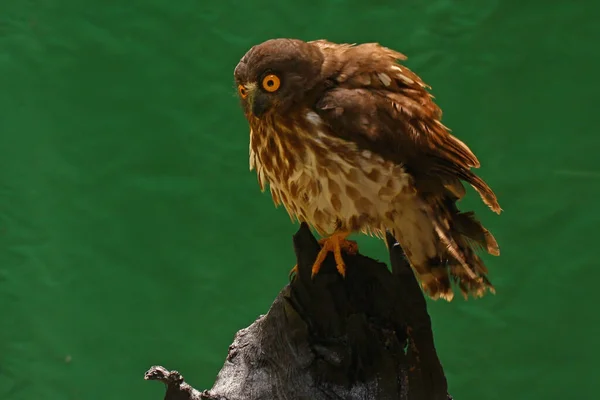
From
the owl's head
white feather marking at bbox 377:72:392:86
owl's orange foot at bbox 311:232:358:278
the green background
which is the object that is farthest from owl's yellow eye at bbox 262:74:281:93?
the green background

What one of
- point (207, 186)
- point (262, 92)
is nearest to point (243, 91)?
point (262, 92)

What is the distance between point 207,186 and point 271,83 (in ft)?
3.72

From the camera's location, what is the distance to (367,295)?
55.7 inches

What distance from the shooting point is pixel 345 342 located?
1.40 metres

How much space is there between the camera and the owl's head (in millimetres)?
1302

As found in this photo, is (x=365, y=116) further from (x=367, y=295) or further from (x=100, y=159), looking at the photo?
(x=100, y=159)

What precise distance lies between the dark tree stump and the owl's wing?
160 mm

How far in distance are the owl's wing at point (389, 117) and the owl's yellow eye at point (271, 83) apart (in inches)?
3.1

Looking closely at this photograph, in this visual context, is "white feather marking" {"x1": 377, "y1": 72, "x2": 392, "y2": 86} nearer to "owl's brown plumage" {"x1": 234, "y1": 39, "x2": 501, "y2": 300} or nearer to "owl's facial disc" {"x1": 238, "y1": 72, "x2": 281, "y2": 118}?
A: "owl's brown plumage" {"x1": 234, "y1": 39, "x2": 501, "y2": 300}

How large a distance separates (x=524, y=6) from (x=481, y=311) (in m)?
0.88

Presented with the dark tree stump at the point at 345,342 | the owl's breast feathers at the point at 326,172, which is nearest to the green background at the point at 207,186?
the owl's breast feathers at the point at 326,172

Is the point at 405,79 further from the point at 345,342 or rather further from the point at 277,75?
the point at 345,342

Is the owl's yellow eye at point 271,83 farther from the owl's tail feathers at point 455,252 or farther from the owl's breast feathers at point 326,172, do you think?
the owl's tail feathers at point 455,252

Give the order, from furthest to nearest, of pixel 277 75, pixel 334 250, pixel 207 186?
1. pixel 207 186
2. pixel 334 250
3. pixel 277 75
